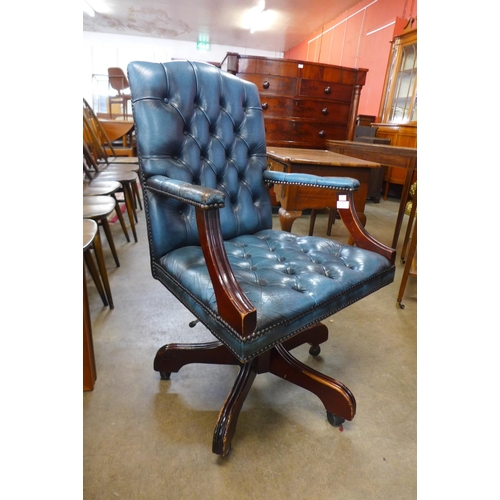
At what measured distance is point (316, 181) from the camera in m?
1.13

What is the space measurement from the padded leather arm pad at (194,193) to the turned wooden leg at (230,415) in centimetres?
55

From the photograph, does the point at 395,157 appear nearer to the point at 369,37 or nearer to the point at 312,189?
the point at 312,189

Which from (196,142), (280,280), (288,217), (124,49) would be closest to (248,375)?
(280,280)

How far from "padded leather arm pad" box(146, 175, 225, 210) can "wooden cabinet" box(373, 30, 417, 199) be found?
376cm

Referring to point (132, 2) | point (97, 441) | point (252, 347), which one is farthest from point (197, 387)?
point (132, 2)

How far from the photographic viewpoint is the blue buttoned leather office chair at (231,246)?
28.5 inches

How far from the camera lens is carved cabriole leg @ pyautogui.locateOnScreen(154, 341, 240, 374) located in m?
1.10

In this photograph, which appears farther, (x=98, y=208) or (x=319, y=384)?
(x=98, y=208)

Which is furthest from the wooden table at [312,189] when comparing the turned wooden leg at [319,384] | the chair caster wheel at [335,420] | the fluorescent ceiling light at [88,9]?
the fluorescent ceiling light at [88,9]

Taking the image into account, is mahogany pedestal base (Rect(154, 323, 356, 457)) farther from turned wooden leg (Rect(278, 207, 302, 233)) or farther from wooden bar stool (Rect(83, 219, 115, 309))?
turned wooden leg (Rect(278, 207, 302, 233))

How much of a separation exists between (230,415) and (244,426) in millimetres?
143

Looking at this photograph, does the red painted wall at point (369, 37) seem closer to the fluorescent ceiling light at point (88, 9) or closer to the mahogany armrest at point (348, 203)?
the mahogany armrest at point (348, 203)

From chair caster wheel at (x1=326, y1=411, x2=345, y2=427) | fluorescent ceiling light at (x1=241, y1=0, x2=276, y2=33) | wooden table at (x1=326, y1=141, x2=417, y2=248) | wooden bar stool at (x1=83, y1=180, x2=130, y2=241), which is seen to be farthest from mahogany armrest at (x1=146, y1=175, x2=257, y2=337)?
fluorescent ceiling light at (x1=241, y1=0, x2=276, y2=33)
